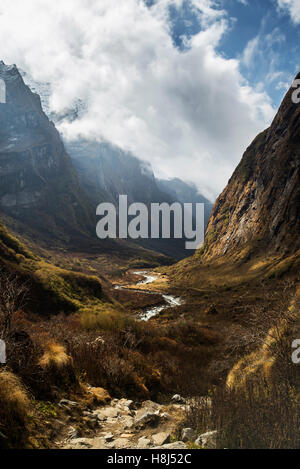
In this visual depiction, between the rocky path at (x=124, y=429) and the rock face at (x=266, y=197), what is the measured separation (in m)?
87.3

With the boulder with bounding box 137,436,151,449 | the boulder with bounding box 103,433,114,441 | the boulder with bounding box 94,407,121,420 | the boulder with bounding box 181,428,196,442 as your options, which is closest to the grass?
the boulder with bounding box 103,433,114,441

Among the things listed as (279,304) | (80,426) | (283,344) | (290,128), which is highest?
(290,128)

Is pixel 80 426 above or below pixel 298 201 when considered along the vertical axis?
below

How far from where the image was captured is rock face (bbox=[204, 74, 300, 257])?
95500mm

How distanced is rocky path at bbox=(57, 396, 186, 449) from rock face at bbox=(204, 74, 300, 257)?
87.3 metres

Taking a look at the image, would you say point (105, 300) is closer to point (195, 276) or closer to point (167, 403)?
point (167, 403)

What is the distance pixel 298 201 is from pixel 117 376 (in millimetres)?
98799

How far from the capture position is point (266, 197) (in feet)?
380

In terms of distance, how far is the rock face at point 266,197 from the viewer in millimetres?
95500

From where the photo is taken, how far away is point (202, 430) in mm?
6578

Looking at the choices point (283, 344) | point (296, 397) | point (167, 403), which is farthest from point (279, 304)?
point (167, 403)

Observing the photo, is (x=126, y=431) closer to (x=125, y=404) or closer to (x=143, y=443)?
(x=143, y=443)

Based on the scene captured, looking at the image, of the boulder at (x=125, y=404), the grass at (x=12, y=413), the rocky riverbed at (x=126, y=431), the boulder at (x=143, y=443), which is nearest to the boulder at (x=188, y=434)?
the rocky riverbed at (x=126, y=431)

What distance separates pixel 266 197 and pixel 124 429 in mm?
122357
